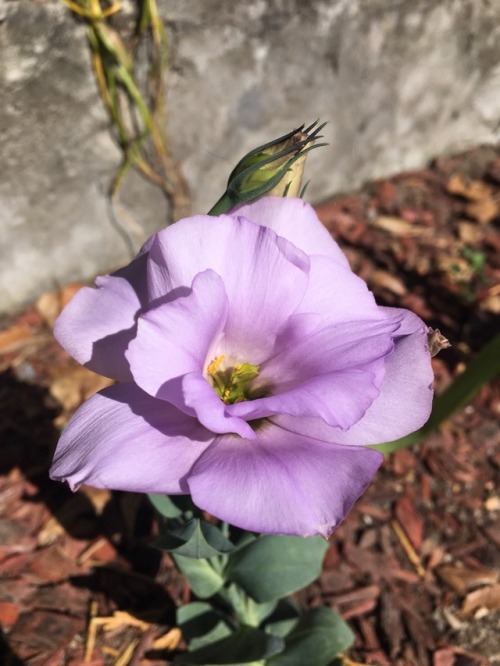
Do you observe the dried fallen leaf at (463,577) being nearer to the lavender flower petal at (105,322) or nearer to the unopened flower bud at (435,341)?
the unopened flower bud at (435,341)

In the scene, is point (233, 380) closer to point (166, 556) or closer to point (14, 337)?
point (166, 556)

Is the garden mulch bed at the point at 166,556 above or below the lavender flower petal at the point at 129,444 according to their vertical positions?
below

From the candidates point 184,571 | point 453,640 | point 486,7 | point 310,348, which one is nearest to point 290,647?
point 184,571

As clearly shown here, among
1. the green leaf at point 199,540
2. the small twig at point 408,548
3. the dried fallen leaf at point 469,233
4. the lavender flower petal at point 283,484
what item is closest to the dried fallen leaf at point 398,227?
the dried fallen leaf at point 469,233

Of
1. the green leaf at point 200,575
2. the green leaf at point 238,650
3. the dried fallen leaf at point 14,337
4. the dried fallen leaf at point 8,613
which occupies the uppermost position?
the dried fallen leaf at point 14,337

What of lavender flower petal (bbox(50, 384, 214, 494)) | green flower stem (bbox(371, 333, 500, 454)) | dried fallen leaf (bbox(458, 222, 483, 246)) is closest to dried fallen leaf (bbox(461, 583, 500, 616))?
green flower stem (bbox(371, 333, 500, 454))

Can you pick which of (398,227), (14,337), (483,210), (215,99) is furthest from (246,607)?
(483,210)

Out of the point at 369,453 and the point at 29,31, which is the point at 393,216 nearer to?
the point at 29,31
